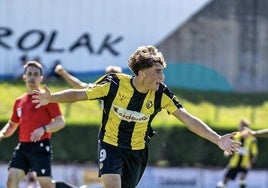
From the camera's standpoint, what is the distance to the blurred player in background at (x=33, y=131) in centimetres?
1154

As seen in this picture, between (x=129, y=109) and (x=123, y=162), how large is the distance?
56 centimetres

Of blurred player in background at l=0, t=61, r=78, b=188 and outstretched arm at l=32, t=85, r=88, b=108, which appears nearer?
outstretched arm at l=32, t=85, r=88, b=108

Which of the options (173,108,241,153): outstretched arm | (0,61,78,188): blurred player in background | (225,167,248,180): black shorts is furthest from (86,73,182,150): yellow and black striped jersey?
(225,167,248,180): black shorts

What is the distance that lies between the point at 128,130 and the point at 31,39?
19.0 m

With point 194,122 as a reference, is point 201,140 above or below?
below

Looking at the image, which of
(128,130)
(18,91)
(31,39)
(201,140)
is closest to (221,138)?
(128,130)

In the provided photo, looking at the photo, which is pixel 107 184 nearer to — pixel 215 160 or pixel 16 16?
pixel 215 160

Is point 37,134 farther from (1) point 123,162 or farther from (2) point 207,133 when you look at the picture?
(2) point 207,133

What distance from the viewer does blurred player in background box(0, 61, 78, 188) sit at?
11539mm

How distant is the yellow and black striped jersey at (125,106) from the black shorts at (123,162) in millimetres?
64

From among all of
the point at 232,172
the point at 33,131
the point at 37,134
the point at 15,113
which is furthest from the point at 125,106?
the point at 232,172

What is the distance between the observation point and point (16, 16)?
28297 millimetres

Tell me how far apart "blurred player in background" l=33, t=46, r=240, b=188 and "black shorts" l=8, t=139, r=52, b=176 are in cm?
219

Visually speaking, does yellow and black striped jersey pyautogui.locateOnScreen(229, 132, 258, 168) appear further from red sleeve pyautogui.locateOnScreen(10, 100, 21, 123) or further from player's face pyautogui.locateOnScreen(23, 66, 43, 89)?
player's face pyautogui.locateOnScreen(23, 66, 43, 89)
